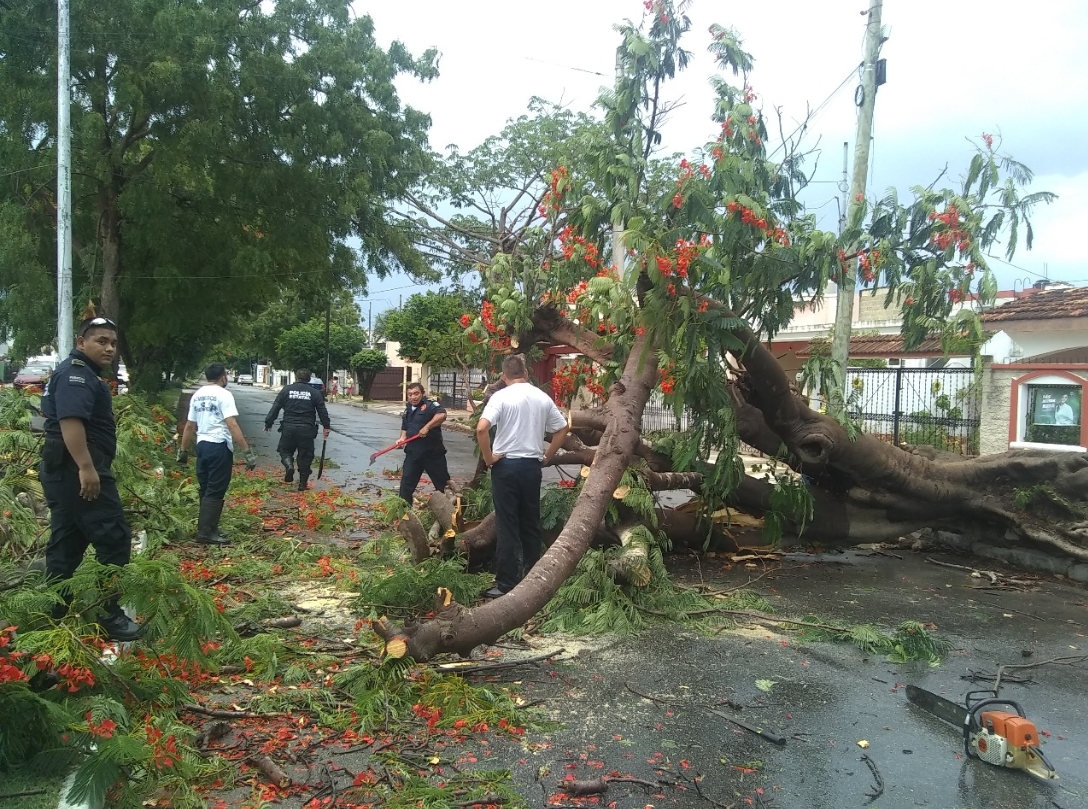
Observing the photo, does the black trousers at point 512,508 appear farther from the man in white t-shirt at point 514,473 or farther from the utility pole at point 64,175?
the utility pole at point 64,175

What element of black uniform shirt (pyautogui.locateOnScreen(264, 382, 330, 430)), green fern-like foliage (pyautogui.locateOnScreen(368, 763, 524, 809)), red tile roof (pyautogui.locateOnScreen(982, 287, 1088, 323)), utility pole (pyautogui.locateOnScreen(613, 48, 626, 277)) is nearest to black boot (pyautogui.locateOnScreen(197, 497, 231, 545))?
black uniform shirt (pyautogui.locateOnScreen(264, 382, 330, 430))

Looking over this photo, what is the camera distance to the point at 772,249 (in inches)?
253

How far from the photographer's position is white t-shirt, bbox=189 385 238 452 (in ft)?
24.8

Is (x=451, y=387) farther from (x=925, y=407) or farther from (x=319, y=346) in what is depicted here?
(x=925, y=407)

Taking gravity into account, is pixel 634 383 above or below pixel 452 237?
below

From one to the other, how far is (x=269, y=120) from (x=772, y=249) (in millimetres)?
13537

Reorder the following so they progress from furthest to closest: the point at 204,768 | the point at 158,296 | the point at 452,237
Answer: the point at 452,237 → the point at 158,296 → the point at 204,768

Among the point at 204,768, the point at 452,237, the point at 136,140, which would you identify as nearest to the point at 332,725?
the point at 204,768

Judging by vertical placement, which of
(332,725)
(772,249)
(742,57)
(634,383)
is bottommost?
(332,725)

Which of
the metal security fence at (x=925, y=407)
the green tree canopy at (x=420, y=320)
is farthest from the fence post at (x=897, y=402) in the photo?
the green tree canopy at (x=420, y=320)

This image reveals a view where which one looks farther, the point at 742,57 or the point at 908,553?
the point at 908,553

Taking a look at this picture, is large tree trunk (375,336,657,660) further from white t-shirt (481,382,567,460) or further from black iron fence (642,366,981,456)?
black iron fence (642,366,981,456)

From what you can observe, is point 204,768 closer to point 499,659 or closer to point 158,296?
point 499,659

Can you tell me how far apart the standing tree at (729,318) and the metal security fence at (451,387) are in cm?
2868
